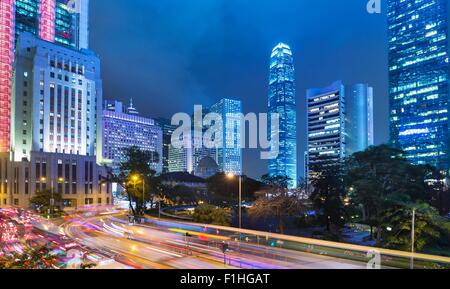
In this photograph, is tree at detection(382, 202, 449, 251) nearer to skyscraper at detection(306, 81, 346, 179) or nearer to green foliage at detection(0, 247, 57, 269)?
green foliage at detection(0, 247, 57, 269)

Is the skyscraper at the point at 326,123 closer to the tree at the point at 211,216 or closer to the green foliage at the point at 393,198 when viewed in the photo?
the green foliage at the point at 393,198

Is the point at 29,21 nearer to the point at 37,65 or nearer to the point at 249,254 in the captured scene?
the point at 37,65

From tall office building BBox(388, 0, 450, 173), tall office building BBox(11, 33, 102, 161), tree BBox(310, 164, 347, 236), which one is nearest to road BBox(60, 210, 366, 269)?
tree BBox(310, 164, 347, 236)

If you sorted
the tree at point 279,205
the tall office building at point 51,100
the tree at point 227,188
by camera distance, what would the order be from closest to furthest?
the tree at point 279,205, the tree at point 227,188, the tall office building at point 51,100

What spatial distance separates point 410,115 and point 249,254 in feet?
507

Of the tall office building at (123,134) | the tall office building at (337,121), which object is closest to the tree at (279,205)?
the tall office building at (337,121)

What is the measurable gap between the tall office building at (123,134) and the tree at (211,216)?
13805 cm

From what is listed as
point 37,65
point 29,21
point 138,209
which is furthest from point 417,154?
point 29,21

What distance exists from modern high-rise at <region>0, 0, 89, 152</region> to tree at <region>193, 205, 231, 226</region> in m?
71.8

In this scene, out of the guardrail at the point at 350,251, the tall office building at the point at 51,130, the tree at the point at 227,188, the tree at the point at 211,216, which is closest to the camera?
the guardrail at the point at 350,251

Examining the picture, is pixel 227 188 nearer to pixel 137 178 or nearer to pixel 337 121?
pixel 137 178

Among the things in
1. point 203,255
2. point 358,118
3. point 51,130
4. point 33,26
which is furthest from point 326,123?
point 203,255

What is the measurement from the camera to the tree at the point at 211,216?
33.5 metres
